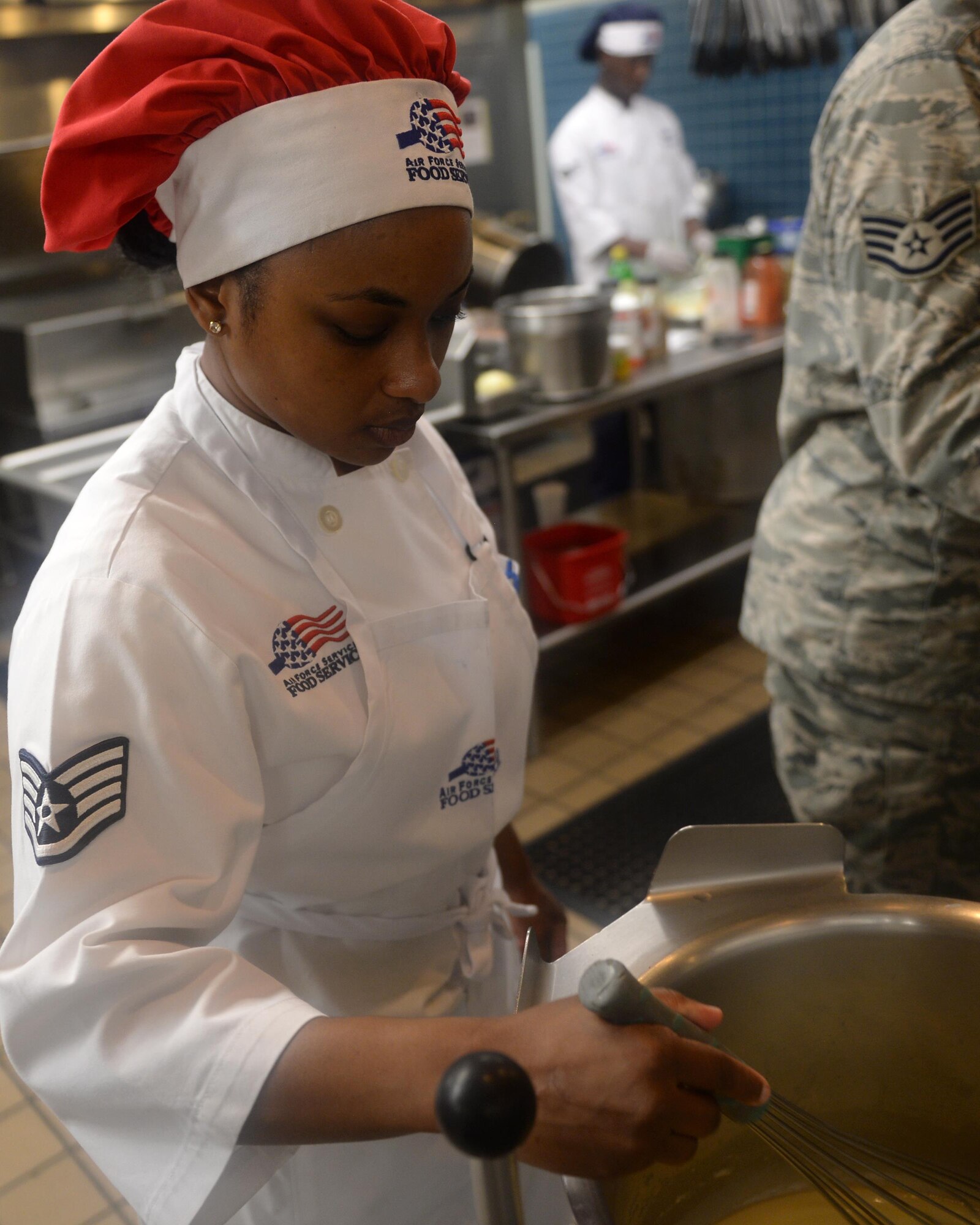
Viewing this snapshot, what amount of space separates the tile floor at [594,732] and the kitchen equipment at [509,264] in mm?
1311

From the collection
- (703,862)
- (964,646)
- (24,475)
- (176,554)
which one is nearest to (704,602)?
(24,475)

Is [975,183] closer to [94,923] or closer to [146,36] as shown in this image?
[146,36]

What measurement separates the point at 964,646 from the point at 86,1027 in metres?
1.20

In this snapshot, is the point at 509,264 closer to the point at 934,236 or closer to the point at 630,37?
the point at 630,37

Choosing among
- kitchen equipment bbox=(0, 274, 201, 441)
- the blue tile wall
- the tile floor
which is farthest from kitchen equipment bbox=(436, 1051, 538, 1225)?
the blue tile wall

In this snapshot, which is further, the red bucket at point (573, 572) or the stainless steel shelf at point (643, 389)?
the red bucket at point (573, 572)

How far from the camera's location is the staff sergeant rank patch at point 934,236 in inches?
52.0

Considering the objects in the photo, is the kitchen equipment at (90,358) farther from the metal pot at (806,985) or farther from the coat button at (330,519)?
the metal pot at (806,985)

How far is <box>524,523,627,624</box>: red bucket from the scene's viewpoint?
328 centimetres

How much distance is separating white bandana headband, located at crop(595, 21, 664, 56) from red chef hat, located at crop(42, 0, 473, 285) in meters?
5.02

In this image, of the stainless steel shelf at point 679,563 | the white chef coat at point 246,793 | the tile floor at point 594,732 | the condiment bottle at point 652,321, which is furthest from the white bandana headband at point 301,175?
the condiment bottle at point 652,321

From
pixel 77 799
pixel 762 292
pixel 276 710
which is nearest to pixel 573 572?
pixel 762 292

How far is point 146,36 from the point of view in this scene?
791mm

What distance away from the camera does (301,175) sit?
794 millimetres
